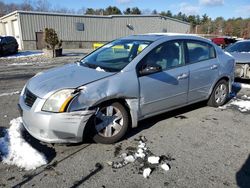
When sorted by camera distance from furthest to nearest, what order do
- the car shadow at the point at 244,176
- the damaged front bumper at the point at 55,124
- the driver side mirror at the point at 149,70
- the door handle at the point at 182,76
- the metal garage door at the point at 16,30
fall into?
1. the metal garage door at the point at 16,30
2. the door handle at the point at 182,76
3. the driver side mirror at the point at 149,70
4. the damaged front bumper at the point at 55,124
5. the car shadow at the point at 244,176

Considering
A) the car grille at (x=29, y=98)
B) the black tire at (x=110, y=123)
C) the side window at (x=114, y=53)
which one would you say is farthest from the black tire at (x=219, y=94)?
the car grille at (x=29, y=98)

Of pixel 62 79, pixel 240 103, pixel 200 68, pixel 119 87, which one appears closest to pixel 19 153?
pixel 62 79

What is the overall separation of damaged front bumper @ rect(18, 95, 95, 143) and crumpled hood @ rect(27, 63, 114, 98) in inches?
8.9

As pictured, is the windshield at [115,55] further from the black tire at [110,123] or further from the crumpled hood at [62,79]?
the black tire at [110,123]

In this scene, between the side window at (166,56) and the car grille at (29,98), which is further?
the side window at (166,56)

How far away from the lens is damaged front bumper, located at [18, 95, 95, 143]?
324 centimetres

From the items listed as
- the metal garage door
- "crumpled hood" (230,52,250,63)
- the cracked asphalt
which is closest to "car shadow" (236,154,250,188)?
the cracked asphalt

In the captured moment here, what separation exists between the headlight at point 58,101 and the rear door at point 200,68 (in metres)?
2.42

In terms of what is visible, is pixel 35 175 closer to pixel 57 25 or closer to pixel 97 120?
pixel 97 120

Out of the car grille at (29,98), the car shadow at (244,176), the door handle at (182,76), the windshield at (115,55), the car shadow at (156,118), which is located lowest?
the car shadow at (244,176)

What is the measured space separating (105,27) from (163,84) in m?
29.2

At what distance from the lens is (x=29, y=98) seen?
3.53m

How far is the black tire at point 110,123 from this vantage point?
3604 mm

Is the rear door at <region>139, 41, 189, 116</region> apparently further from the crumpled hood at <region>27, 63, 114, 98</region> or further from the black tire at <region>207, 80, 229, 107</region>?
the black tire at <region>207, 80, 229, 107</region>
